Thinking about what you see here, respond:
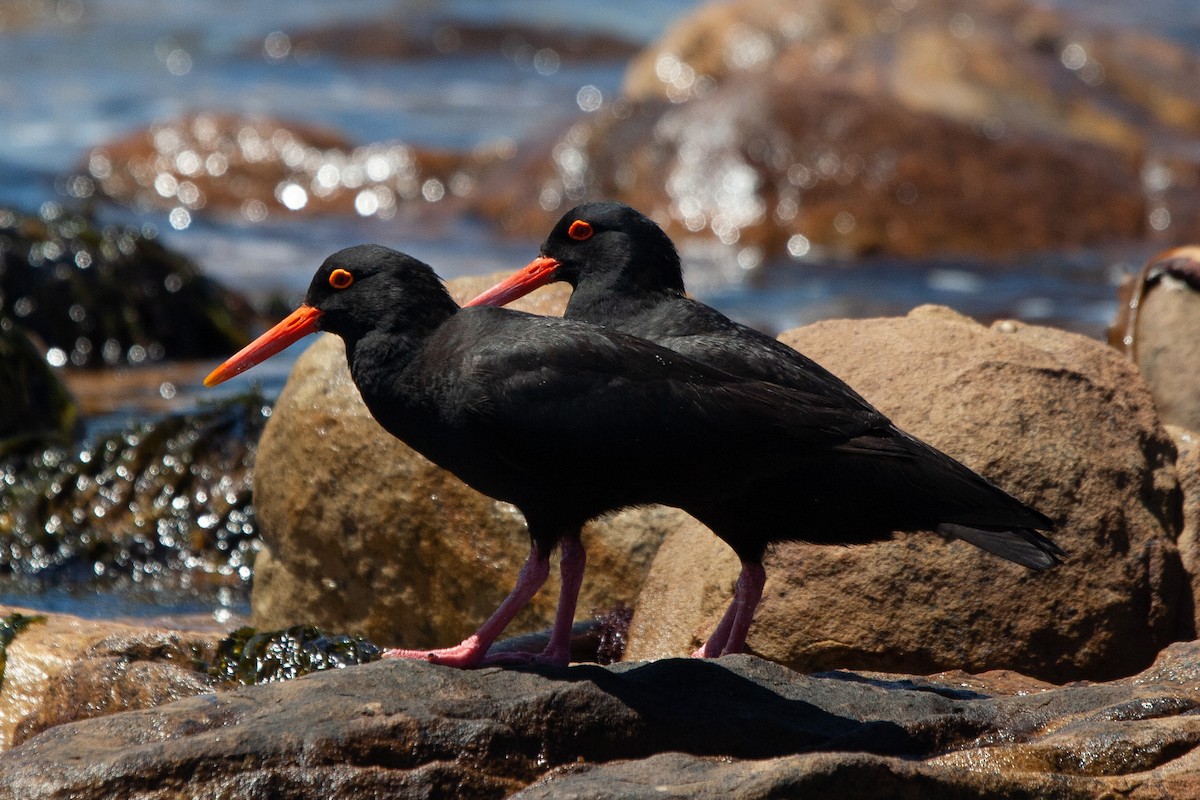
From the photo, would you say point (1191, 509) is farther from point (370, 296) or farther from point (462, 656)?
point (370, 296)

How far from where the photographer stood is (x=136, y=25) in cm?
2855

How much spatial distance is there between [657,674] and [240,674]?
6.09 feet

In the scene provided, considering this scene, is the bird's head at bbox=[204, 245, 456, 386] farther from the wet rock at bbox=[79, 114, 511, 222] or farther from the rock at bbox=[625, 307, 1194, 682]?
the wet rock at bbox=[79, 114, 511, 222]

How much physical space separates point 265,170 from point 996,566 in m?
13.8

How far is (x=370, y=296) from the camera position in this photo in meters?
4.48

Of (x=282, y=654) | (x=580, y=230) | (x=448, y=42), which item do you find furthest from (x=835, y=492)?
(x=448, y=42)

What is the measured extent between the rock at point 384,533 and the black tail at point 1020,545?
61.9 inches

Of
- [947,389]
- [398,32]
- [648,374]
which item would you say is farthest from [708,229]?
[398,32]

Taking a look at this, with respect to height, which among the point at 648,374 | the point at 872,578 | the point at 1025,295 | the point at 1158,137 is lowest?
the point at 872,578

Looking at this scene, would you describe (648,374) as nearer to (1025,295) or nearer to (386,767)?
(386,767)

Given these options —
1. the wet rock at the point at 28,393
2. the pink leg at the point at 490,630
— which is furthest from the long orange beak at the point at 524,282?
the wet rock at the point at 28,393

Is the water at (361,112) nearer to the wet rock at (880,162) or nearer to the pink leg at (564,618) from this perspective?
the wet rock at (880,162)

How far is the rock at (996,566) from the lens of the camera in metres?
5.02

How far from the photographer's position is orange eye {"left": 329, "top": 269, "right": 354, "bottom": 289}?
456cm
